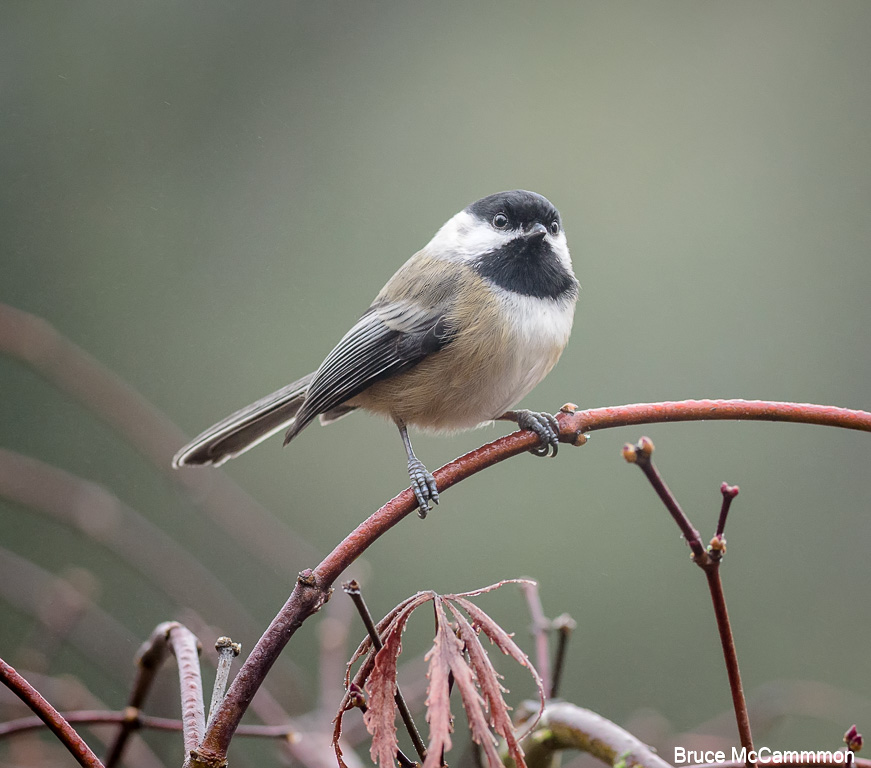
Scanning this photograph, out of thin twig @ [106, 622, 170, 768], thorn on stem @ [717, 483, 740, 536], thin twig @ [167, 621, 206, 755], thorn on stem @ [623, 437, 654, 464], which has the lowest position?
thin twig @ [106, 622, 170, 768]

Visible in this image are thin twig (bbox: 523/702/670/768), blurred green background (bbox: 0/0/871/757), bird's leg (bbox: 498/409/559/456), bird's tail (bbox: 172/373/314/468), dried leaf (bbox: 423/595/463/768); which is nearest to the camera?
dried leaf (bbox: 423/595/463/768)

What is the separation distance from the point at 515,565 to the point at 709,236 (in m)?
1.86

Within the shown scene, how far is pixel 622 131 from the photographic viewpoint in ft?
14.4

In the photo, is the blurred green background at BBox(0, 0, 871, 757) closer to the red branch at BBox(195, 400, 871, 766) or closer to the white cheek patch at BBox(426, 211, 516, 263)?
the white cheek patch at BBox(426, 211, 516, 263)

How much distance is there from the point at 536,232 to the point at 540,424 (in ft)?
1.49

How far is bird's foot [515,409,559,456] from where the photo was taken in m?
1.36

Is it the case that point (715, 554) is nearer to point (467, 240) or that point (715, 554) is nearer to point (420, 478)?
point (420, 478)

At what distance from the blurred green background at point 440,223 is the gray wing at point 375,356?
1.57 metres

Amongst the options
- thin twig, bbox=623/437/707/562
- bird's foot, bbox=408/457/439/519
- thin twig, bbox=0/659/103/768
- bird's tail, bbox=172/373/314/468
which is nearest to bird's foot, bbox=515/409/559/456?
bird's foot, bbox=408/457/439/519

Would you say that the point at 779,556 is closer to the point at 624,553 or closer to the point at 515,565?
the point at 624,553

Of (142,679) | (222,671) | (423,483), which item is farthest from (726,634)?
(423,483)

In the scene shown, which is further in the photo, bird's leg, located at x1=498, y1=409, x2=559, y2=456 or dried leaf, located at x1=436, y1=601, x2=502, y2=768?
bird's leg, located at x1=498, y1=409, x2=559, y2=456

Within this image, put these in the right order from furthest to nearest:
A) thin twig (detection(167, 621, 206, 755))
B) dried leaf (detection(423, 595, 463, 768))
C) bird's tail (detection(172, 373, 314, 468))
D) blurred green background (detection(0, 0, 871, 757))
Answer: blurred green background (detection(0, 0, 871, 757))
bird's tail (detection(172, 373, 314, 468))
thin twig (detection(167, 621, 206, 755))
dried leaf (detection(423, 595, 463, 768))

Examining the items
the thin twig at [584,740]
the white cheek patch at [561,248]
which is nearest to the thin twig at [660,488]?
the thin twig at [584,740]
